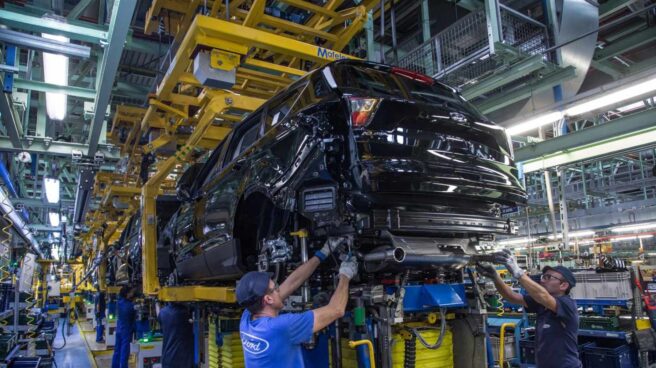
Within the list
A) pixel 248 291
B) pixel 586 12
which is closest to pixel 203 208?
pixel 248 291

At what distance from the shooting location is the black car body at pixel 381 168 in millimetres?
2539

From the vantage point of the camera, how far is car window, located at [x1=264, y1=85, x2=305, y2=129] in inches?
119

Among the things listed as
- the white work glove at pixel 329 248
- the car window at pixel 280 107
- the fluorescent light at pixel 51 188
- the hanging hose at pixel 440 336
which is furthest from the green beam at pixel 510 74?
the fluorescent light at pixel 51 188

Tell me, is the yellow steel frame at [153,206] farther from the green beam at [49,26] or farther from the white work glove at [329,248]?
the green beam at [49,26]

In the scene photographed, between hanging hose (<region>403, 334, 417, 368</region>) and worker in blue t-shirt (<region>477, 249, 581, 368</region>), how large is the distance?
0.81 m

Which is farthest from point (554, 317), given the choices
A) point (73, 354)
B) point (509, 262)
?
point (73, 354)

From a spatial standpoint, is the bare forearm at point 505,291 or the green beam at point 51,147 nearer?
the bare forearm at point 505,291

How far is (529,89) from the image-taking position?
18.8 ft

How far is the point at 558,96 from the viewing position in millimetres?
6004

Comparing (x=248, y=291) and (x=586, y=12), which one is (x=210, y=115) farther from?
(x=586, y=12)

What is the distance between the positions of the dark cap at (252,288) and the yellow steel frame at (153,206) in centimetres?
96

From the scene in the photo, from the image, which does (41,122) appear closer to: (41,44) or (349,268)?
(41,44)

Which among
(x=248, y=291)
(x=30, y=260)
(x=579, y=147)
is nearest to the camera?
(x=248, y=291)

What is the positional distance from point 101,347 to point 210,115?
8869 mm
